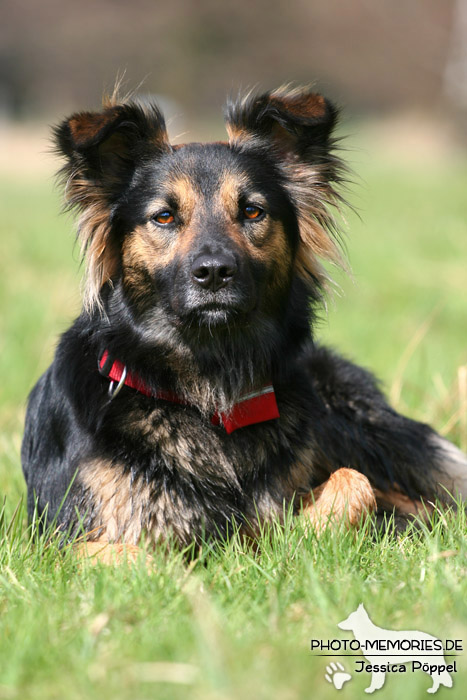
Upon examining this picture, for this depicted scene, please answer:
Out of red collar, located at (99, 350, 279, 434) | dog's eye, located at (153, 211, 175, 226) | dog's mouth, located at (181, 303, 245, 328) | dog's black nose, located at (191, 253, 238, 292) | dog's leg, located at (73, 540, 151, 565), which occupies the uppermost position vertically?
dog's eye, located at (153, 211, 175, 226)

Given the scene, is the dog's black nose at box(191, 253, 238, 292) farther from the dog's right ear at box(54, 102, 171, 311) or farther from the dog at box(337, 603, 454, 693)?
the dog at box(337, 603, 454, 693)

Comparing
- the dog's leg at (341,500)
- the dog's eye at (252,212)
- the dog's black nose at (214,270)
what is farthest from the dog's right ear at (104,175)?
the dog's leg at (341,500)

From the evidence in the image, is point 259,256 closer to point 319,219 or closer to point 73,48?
point 319,219

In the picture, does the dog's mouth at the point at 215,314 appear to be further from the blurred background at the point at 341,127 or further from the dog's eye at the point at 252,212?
the blurred background at the point at 341,127

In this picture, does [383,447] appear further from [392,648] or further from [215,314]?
[392,648]

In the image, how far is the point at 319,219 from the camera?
4062mm

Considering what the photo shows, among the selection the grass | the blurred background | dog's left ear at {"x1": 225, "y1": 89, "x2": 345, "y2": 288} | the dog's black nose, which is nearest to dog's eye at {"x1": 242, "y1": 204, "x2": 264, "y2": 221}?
Answer: dog's left ear at {"x1": 225, "y1": 89, "x2": 345, "y2": 288}

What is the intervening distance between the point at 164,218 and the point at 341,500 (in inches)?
61.5

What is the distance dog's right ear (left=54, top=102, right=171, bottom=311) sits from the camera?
12.1 feet

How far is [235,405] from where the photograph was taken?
3709mm

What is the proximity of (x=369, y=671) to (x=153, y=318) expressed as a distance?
1.99m

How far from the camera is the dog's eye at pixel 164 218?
144 inches

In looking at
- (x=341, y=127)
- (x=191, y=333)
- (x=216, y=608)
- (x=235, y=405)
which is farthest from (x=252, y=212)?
(x=216, y=608)

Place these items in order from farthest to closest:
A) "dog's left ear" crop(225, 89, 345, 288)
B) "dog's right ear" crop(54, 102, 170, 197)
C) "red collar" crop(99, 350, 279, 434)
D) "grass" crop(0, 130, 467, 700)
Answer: "dog's left ear" crop(225, 89, 345, 288), "red collar" crop(99, 350, 279, 434), "dog's right ear" crop(54, 102, 170, 197), "grass" crop(0, 130, 467, 700)
